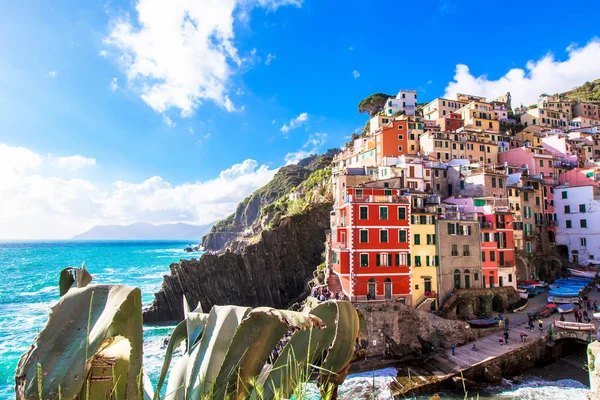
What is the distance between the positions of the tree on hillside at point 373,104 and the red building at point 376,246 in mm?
53858

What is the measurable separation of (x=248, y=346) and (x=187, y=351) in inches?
30.8

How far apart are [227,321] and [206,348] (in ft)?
1.05

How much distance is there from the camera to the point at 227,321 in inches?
138

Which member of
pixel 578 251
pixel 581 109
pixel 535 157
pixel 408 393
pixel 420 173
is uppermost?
pixel 581 109

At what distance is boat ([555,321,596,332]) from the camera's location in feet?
87.9

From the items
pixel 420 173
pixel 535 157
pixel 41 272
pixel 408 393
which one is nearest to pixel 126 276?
pixel 41 272

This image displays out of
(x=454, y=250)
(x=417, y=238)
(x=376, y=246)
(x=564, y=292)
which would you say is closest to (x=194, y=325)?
(x=376, y=246)

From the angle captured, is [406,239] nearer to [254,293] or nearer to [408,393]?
[408,393]

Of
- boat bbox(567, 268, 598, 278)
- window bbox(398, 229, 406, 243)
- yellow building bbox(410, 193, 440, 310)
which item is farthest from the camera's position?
boat bbox(567, 268, 598, 278)

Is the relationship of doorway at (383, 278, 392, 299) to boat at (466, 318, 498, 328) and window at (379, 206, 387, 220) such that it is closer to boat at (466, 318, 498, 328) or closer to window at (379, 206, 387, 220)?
window at (379, 206, 387, 220)

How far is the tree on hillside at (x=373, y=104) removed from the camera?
7889 cm

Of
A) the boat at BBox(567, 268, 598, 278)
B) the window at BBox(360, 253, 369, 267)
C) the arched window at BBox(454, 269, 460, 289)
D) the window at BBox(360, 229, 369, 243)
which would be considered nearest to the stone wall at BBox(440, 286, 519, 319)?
the arched window at BBox(454, 269, 460, 289)

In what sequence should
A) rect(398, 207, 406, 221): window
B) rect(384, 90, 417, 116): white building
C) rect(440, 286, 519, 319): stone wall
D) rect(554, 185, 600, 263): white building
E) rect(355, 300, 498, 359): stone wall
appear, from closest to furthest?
rect(355, 300, 498, 359): stone wall → rect(398, 207, 406, 221): window → rect(440, 286, 519, 319): stone wall → rect(554, 185, 600, 263): white building → rect(384, 90, 417, 116): white building

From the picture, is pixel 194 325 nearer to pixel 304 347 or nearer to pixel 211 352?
pixel 211 352
